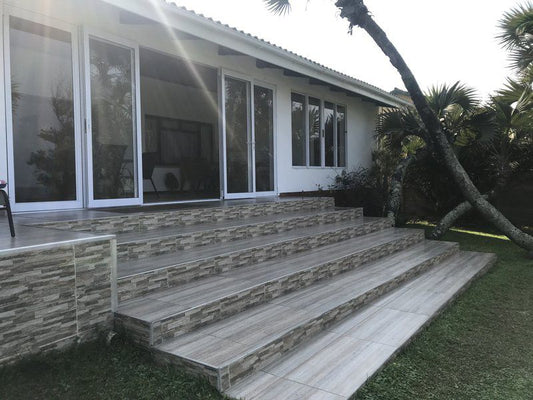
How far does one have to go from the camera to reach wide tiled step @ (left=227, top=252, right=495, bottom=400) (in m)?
2.16

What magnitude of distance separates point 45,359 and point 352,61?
11194 millimetres

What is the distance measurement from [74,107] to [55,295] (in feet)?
10.6

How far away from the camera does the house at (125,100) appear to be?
14.8 feet

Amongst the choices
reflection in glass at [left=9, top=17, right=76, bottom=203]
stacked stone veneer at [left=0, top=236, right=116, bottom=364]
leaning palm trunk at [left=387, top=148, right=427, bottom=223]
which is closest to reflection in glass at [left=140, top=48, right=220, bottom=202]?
leaning palm trunk at [left=387, top=148, right=427, bottom=223]

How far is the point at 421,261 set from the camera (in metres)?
5.10

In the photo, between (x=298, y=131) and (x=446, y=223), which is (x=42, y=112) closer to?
(x=298, y=131)

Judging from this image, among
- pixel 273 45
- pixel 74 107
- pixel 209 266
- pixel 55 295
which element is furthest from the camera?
pixel 273 45

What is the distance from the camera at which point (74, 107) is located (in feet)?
16.0

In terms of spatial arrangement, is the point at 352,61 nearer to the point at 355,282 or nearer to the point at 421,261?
the point at 421,261

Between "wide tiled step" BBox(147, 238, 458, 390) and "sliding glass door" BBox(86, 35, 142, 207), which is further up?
"sliding glass door" BBox(86, 35, 142, 207)

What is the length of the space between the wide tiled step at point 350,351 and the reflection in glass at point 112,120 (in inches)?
142

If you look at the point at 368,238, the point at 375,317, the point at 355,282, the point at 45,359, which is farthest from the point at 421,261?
the point at 45,359

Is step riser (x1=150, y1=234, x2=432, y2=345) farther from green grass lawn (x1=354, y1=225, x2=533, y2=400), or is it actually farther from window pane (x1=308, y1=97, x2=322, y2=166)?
window pane (x1=308, y1=97, x2=322, y2=166)

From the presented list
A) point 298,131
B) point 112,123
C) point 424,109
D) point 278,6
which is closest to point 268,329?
point 112,123
